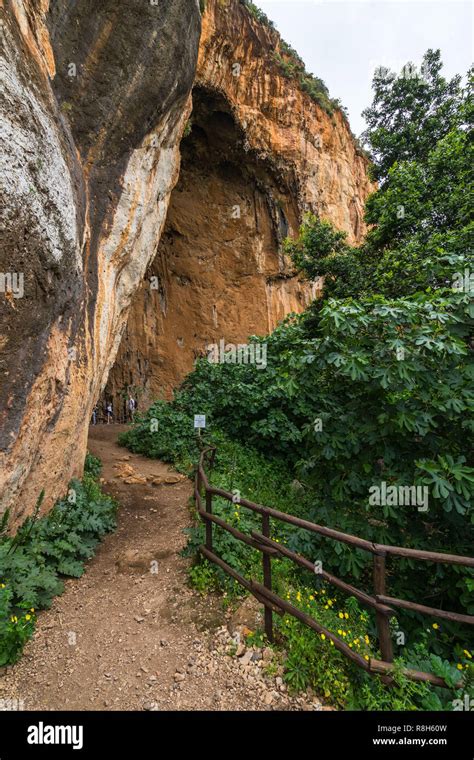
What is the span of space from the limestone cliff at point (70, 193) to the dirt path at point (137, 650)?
4.22 ft

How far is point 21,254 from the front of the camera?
3506 mm

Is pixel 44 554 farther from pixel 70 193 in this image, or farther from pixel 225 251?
pixel 225 251

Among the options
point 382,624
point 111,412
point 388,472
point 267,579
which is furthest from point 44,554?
point 111,412

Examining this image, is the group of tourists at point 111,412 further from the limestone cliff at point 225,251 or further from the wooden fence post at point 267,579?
the wooden fence post at point 267,579

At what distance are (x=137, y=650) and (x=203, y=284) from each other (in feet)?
46.7

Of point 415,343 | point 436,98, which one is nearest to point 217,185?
point 436,98

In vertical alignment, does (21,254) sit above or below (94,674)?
above

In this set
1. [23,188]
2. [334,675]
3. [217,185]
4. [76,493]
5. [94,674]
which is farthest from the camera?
[217,185]

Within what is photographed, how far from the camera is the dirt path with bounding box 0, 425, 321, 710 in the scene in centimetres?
264

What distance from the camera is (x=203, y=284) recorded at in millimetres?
15617

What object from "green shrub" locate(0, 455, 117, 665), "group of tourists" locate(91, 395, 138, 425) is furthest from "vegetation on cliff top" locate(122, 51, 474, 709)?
"group of tourists" locate(91, 395, 138, 425)

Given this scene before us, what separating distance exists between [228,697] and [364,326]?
11.0 ft

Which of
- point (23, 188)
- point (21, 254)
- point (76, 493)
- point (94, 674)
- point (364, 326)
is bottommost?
point (94, 674)

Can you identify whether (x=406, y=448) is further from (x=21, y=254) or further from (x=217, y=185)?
(x=217, y=185)
